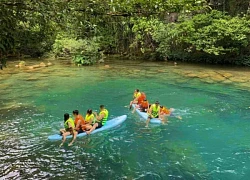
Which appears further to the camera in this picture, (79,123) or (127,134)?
(127,134)

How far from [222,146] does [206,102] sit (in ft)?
14.7

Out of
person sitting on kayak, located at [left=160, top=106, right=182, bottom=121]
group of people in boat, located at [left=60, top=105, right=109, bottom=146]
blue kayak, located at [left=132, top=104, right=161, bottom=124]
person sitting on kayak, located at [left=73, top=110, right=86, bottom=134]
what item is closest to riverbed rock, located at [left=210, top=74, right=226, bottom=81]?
person sitting on kayak, located at [left=160, top=106, right=182, bottom=121]

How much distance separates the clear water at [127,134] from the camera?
7160 mm

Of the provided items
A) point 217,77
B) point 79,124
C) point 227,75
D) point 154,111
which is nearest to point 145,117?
point 154,111

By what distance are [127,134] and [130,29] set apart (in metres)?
15.9

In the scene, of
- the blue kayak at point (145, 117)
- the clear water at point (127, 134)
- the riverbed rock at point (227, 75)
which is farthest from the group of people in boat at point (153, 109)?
the riverbed rock at point (227, 75)

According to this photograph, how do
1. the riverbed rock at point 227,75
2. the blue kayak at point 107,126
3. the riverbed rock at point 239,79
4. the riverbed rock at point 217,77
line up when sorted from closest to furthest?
1. the blue kayak at point 107,126
2. the riverbed rock at point 239,79
3. the riverbed rock at point 217,77
4. the riverbed rock at point 227,75

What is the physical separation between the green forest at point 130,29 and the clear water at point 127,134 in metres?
2.47

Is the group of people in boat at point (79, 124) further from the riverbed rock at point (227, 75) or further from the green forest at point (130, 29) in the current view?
the riverbed rock at point (227, 75)

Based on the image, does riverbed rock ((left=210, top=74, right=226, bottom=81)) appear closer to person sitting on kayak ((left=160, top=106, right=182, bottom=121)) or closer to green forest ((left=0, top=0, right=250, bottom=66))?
green forest ((left=0, top=0, right=250, bottom=66))

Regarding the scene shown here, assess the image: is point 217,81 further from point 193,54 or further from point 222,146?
point 222,146

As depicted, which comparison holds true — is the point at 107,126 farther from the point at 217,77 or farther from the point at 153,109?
the point at 217,77

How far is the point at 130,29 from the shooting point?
2417 cm

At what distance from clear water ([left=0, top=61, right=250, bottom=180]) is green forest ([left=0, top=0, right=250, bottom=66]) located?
8.11 ft
